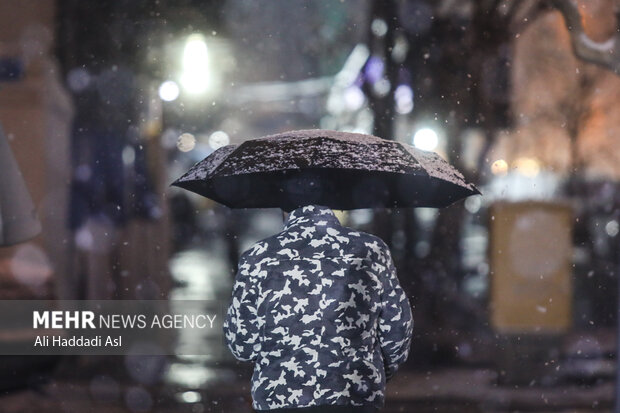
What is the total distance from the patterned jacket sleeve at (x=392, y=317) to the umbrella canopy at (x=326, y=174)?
0.37m

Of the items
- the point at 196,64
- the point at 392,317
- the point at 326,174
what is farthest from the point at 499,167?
the point at 392,317

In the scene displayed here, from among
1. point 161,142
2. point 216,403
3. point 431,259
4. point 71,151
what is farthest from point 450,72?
point 216,403

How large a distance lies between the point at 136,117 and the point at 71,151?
5.99 feet

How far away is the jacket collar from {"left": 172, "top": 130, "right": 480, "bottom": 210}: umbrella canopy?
3 cm

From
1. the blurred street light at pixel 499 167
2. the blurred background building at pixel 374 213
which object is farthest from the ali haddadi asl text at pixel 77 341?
the blurred street light at pixel 499 167

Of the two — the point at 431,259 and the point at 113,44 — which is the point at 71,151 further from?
the point at 431,259

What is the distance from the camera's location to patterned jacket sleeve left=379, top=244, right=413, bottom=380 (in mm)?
3477

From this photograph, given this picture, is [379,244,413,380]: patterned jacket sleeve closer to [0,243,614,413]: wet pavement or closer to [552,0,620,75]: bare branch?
[552,0,620,75]: bare branch

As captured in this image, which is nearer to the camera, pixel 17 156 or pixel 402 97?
pixel 17 156

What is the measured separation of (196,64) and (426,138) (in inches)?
157

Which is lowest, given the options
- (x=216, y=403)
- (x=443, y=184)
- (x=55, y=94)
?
(x=216, y=403)

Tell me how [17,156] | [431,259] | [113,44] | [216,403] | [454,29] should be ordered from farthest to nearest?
1. [431,259]
2. [454,29]
3. [113,44]
4. [17,156]
5. [216,403]

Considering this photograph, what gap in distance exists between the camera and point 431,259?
16875 millimetres

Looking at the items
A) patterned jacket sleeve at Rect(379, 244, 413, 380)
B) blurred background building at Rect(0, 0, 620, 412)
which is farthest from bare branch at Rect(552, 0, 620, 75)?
patterned jacket sleeve at Rect(379, 244, 413, 380)
